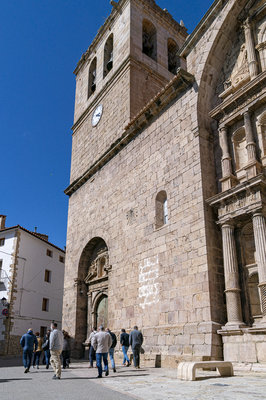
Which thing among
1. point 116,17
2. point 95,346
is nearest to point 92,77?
point 116,17

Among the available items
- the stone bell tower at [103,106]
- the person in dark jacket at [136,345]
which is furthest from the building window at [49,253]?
the person in dark jacket at [136,345]

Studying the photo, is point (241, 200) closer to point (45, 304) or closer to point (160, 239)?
point (160, 239)

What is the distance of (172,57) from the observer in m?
20.1

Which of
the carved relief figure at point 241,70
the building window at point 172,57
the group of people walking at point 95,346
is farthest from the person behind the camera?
the building window at point 172,57

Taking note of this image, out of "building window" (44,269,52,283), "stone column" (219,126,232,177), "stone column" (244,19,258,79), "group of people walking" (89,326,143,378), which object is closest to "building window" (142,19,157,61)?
"stone column" (244,19,258,79)

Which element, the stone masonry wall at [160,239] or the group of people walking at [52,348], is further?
the stone masonry wall at [160,239]

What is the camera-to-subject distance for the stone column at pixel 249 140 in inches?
358

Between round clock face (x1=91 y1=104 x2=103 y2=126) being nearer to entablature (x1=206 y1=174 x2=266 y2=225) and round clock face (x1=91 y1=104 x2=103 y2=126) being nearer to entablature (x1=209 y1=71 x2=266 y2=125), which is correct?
entablature (x1=209 y1=71 x2=266 y2=125)

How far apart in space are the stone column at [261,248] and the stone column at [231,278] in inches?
25.2

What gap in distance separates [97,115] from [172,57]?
19.2ft

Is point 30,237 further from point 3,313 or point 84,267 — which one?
point 84,267

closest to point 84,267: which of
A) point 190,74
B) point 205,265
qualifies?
point 205,265

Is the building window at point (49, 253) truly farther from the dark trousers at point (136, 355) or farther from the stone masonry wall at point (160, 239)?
the dark trousers at point (136, 355)

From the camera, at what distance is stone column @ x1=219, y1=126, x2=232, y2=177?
9680 mm
